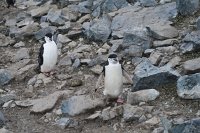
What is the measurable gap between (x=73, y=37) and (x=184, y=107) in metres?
4.07

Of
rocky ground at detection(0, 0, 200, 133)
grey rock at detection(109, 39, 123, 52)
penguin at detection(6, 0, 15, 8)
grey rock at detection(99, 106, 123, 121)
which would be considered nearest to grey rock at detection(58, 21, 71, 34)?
rocky ground at detection(0, 0, 200, 133)

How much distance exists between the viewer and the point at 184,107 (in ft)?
21.4

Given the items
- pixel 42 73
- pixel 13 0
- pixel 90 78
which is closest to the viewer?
pixel 90 78

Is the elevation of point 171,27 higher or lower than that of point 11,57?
higher

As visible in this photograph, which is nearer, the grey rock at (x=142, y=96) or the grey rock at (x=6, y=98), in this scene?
the grey rock at (x=142, y=96)

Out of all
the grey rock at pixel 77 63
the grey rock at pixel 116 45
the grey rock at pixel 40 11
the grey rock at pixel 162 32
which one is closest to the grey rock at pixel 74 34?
the grey rock at pixel 116 45

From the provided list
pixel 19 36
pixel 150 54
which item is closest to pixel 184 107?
pixel 150 54

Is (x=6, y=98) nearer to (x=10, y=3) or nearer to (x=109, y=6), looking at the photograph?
(x=109, y=6)

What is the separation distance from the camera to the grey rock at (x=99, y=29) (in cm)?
955

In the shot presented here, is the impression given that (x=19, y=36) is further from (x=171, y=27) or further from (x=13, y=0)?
(x=171, y=27)

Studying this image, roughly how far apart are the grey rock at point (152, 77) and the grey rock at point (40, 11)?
5094mm

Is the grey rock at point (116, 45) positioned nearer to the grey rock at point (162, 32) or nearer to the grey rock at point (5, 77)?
the grey rock at point (162, 32)

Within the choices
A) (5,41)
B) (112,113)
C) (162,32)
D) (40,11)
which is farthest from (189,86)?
(40,11)

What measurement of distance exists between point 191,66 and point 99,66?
1864 millimetres
